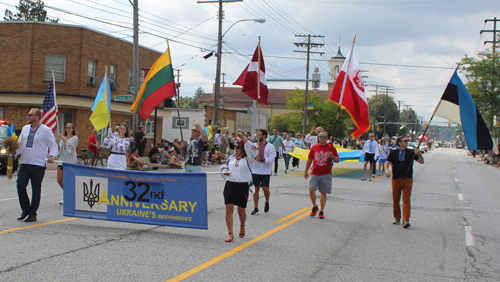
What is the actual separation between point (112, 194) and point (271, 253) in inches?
115

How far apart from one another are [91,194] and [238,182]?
2584 mm

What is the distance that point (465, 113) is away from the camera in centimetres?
871

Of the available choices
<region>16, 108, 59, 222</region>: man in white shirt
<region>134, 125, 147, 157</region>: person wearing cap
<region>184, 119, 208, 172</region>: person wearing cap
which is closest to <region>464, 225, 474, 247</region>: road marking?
<region>184, 119, 208, 172</region>: person wearing cap

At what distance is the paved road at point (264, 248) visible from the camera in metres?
5.31

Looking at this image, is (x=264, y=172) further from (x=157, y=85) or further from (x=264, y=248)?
(x=264, y=248)

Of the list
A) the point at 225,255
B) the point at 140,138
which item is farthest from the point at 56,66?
the point at 225,255

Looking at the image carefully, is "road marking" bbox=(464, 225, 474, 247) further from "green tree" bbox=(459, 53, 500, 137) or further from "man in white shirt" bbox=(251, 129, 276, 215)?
"green tree" bbox=(459, 53, 500, 137)

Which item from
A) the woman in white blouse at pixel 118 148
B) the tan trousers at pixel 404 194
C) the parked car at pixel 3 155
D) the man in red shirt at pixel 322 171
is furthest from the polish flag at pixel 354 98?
the parked car at pixel 3 155

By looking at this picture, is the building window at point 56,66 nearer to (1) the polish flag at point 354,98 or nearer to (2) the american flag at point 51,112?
(2) the american flag at point 51,112

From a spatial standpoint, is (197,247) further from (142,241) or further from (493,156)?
(493,156)

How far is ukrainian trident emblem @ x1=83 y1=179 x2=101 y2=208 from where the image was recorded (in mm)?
7682

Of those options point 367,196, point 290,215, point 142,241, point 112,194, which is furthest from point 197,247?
point 367,196

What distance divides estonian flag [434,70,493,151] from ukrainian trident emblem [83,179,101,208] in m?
6.46

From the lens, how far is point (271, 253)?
6316 millimetres
